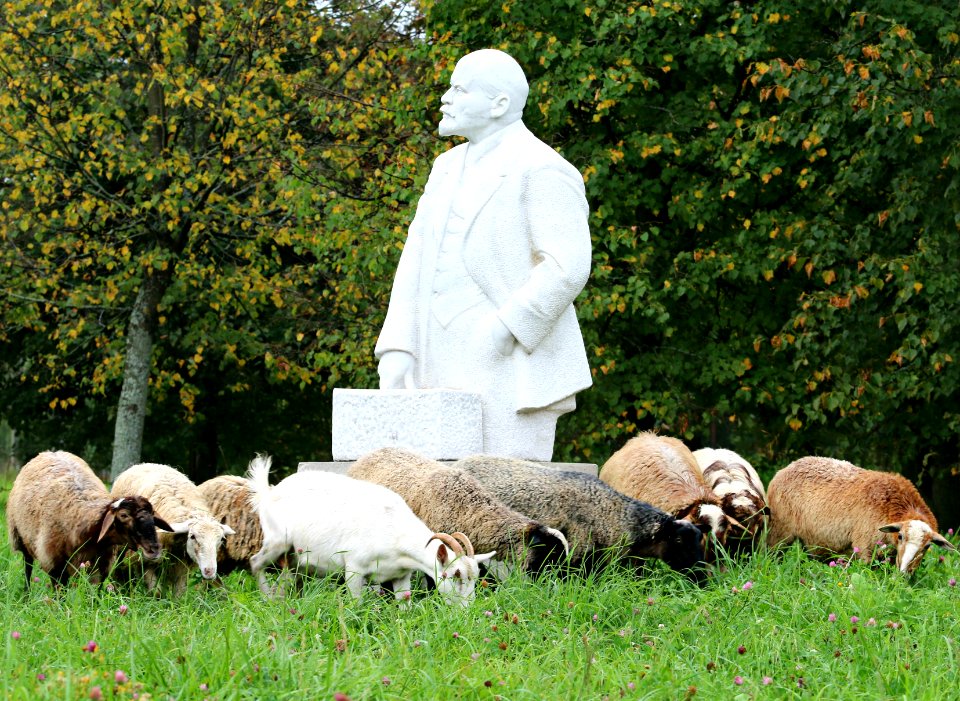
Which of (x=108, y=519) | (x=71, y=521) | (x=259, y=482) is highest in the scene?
(x=259, y=482)

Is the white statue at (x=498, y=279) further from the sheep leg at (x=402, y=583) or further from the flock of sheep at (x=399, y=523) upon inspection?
the sheep leg at (x=402, y=583)

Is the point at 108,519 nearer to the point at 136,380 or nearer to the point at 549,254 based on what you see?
the point at 549,254

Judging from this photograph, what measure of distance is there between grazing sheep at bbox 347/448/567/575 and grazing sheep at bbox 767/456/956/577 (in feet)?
7.60

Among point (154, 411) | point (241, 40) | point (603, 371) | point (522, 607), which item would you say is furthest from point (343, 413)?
point (154, 411)

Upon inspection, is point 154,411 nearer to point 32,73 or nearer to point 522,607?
point 32,73

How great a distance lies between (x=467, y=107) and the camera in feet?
28.1

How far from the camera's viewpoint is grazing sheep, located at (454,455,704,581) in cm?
748

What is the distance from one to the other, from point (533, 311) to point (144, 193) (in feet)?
33.0

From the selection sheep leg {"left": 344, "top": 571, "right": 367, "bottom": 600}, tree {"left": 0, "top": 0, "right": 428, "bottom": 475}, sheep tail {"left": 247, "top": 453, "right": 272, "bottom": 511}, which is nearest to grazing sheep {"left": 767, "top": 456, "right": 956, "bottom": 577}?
sheep leg {"left": 344, "top": 571, "right": 367, "bottom": 600}

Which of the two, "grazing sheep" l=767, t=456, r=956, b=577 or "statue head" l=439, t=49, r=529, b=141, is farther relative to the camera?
"statue head" l=439, t=49, r=529, b=141

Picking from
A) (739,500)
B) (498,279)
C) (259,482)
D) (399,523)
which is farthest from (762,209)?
(399,523)

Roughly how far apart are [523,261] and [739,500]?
6.49 feet

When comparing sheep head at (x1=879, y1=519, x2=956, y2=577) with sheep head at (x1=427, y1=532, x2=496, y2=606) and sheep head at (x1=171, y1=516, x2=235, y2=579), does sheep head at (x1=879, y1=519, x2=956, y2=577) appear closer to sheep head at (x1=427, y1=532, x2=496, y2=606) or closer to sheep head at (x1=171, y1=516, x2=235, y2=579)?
sheep head at (x1=427, y1=532, x2=496, y2=606)

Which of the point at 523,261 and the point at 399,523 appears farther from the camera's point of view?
the point at 523,261
